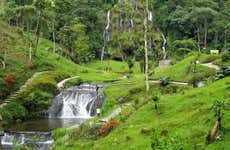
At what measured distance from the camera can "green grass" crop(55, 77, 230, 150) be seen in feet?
61.4

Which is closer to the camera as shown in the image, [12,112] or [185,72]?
[12,112]

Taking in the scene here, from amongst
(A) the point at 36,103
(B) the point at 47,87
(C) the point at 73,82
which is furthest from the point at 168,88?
(B) the point at 47,87

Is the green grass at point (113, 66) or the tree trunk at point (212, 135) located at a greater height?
the tree trunk at point (212, 135)

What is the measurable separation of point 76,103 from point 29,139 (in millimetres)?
14214

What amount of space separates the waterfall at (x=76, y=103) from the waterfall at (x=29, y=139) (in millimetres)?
10728

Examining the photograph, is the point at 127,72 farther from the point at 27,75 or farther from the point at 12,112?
the point at 12,112

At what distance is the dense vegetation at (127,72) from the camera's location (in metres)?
21.1

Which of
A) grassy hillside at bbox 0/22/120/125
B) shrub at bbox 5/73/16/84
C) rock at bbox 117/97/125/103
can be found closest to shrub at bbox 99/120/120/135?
rock at bbox 117/97/125/103

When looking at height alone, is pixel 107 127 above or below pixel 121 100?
above

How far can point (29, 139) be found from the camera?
→ 3219cm

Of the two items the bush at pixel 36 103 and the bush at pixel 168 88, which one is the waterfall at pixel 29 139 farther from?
the bush at pixel 168 88

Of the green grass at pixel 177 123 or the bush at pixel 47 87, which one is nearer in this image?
the green grass at pixel 177 123

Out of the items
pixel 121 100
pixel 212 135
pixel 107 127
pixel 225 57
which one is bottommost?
pixel 121 100

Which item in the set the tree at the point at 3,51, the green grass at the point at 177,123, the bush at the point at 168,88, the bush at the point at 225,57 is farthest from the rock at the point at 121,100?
the tree at the point at 3,51
